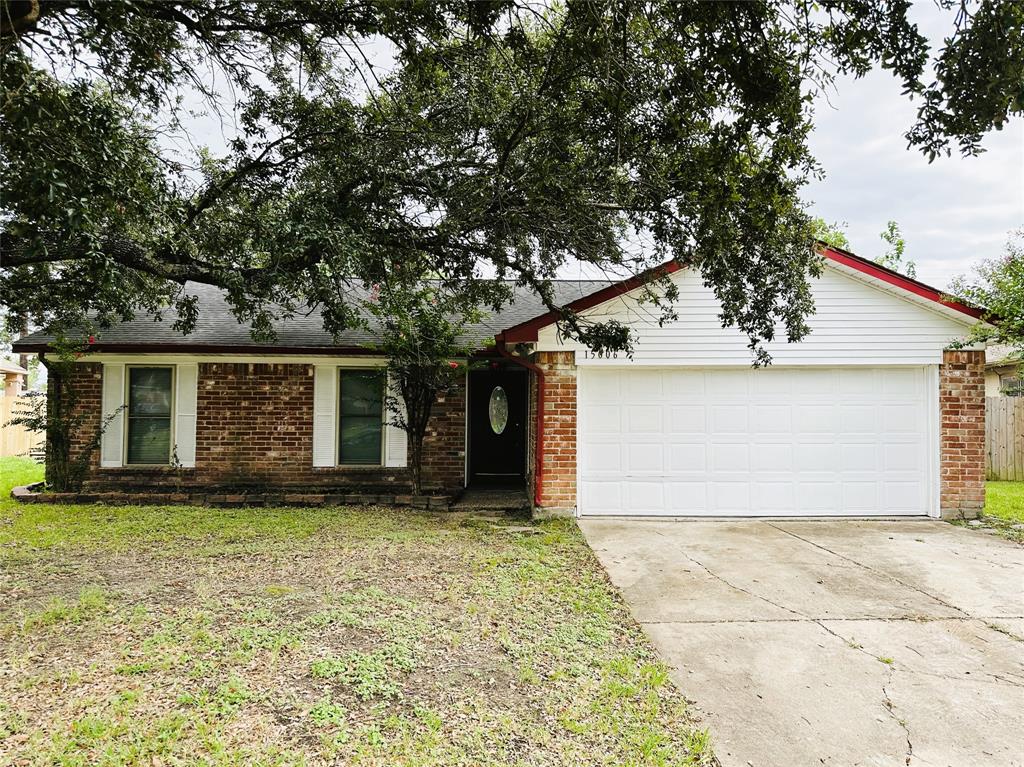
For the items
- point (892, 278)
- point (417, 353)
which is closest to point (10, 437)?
point (417, 353)

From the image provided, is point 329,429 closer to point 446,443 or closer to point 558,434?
point 446,443

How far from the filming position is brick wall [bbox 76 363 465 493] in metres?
9.58

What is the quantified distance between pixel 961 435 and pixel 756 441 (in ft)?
9.24

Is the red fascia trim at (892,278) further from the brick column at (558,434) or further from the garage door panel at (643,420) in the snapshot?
the brick column at (558,434)

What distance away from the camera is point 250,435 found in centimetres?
962

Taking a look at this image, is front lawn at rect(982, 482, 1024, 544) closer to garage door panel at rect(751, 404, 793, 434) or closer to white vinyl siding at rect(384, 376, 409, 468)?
garage door panel at rect(751, 404, 793, 434)

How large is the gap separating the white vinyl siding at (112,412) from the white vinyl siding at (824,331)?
7.34 meters

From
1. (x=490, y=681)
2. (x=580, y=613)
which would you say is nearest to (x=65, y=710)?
(x=490, y=681)

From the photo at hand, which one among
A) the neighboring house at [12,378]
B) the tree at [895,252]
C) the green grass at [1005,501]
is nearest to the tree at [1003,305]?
the green grass at [1005,501]

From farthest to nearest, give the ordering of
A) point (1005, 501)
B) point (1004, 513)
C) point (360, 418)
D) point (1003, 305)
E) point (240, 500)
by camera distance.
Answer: point (1005, 501), point (360, 418), point (240, 500), point (1004, 513), point (1003, 305)

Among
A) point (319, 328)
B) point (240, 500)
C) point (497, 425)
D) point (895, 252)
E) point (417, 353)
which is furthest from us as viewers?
point (895, 252)

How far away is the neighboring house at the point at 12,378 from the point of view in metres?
19.8

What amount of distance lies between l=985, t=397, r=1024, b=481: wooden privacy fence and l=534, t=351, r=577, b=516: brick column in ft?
36.9

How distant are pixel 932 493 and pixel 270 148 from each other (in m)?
9.91
